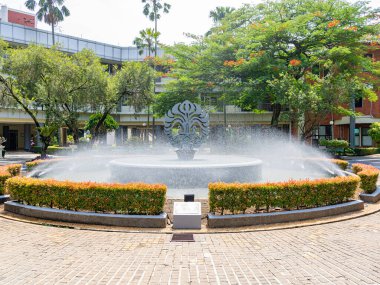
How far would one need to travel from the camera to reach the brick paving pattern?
17.1 ft

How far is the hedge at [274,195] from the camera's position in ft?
28.2

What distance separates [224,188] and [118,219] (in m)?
2.68

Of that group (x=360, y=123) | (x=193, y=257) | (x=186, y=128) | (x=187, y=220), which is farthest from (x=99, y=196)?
(x=360, y=123)

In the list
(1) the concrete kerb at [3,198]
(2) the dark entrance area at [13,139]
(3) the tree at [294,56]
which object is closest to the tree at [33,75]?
(3) the tree at [294,56]

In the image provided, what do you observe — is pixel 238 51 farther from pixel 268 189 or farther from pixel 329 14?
pixel 268 189

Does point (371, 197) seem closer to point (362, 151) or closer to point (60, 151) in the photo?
point (362, 151)

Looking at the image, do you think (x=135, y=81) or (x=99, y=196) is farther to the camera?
(x=135, y=81)

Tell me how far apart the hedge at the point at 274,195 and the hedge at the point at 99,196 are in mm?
1436

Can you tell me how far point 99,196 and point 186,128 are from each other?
7.50 meters

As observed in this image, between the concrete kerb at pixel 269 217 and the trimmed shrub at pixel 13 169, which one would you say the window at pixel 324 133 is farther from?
the trimmed shrub at pixel 13 169

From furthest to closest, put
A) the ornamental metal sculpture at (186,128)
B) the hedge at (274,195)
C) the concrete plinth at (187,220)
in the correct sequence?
the ornamental metal sculpture at (186,128) → the hedge at (274,195) → the concrete plinth at (187,220)

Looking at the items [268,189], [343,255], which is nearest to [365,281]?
[343,255]

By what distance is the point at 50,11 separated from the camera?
39.3 meters

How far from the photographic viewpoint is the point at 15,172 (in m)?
14.9
